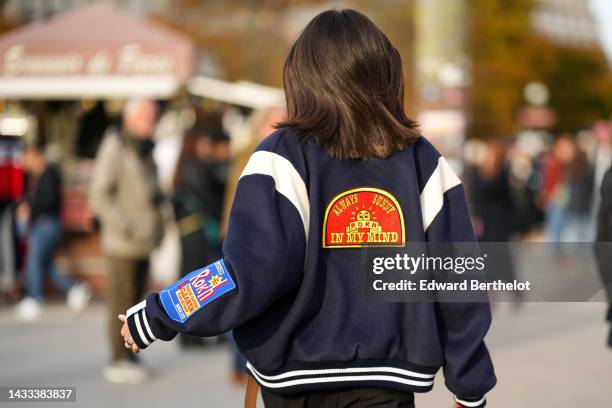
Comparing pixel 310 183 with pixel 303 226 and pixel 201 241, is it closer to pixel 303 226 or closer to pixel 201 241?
pixel 303 226

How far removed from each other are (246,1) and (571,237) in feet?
62.6

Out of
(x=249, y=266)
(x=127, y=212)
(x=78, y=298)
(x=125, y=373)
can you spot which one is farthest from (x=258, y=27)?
(x=249, y=266)

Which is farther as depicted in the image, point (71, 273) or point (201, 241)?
point (71, 273)

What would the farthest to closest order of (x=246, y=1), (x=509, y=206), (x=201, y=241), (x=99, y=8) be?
(x=246, y=1)
(x=99, y=8)
(x=509, y=206)
(x=201, y=241)

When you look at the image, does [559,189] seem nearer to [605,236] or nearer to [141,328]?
[605,236]

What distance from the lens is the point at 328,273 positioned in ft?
8.51

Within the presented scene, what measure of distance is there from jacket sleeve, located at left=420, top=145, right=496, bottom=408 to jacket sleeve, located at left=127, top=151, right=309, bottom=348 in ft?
1.16

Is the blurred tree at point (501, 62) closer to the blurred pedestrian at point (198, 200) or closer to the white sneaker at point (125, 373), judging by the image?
the blurred pedestrian at point (198, 200)

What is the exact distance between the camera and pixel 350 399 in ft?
8.63

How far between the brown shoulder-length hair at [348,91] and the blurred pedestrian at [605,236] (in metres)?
1.04

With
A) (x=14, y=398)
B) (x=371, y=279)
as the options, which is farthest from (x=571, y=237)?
(x=371, y=279)

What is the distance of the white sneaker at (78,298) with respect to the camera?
10.1 meters

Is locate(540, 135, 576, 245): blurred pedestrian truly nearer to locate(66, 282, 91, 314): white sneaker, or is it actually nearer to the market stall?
the market stall

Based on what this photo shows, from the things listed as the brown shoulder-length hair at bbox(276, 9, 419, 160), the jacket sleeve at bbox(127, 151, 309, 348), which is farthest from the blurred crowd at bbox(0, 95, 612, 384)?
the jacket sleeve at bbox(127, 151, 309, 348)
